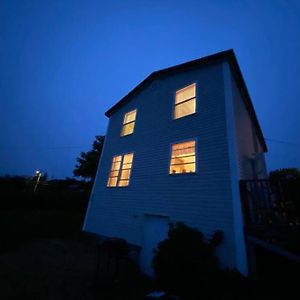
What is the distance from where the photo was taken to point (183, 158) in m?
8.26

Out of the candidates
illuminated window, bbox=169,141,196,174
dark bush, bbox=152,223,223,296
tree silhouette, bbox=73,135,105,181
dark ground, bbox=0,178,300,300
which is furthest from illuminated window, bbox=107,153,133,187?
tree silhouette, bbox=73,135,105,181

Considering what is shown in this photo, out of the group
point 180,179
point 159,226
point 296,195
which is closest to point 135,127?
point 180,179

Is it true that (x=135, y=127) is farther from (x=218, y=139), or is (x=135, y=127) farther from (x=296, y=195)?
(x=296, y=195)

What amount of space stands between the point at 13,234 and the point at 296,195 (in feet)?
44.6

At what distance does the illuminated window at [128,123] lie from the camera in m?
12.1

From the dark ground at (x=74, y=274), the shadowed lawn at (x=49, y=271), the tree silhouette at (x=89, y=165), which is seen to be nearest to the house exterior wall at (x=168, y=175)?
the dark ground at (x=74, y=274)

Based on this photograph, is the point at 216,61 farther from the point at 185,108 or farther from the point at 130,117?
the point at 130,117

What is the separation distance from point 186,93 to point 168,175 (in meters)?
4.48

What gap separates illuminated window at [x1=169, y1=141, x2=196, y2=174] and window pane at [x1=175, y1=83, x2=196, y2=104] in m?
2.64

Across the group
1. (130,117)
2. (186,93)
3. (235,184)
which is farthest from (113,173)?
(235,184)

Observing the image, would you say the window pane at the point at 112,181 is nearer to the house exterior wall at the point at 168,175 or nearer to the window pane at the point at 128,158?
the house exterior wall at the point at 168,175

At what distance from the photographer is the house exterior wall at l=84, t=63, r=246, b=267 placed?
6.61 metres

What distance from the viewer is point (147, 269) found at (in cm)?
779

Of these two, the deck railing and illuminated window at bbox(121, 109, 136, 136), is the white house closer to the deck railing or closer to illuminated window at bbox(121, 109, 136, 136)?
illuminated window at bbox(121, 109, 136, 136)
